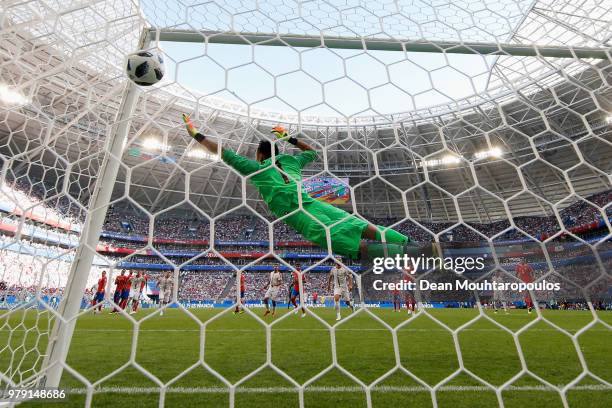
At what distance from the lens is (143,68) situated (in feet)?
5.36

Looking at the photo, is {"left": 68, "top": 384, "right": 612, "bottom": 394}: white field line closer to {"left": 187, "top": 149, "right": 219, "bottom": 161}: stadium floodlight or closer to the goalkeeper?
the goalkeeper

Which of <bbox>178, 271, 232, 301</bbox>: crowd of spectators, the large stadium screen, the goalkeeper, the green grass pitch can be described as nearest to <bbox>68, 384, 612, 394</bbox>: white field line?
the green grass pitch

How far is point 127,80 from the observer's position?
5.82 feet

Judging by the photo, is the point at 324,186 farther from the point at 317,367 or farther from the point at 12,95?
the point at 12,95

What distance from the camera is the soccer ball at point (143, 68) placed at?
64.2 inches

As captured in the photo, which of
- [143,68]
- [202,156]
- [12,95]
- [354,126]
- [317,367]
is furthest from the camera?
[202,156]

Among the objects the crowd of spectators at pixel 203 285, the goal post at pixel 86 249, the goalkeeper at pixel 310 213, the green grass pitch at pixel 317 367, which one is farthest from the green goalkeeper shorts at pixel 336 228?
the crowd of spectators at pixel 203 285

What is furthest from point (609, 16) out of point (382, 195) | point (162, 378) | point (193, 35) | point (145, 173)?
point (145, 173)

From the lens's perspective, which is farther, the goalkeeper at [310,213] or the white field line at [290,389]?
Result: the goalkeeper at [310,213]

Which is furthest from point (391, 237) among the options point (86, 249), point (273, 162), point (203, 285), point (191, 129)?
point (203, 285)

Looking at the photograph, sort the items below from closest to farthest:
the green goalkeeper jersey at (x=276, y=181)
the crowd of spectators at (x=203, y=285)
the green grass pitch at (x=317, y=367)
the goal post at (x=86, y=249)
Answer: the goal post at (x=86, y=249)
the green grass pitch at (x=317, y=367)
the green goalkeeper jersey at (x=276, y=181)
the crowd of spectators at (x=203, y=285)

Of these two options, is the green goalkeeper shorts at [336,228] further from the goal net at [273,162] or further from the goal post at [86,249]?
the goal post at [86,249]

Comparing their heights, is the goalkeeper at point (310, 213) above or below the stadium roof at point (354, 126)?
below

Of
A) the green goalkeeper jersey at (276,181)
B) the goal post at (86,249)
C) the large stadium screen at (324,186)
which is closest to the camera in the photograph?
the goal post at (86,249)
